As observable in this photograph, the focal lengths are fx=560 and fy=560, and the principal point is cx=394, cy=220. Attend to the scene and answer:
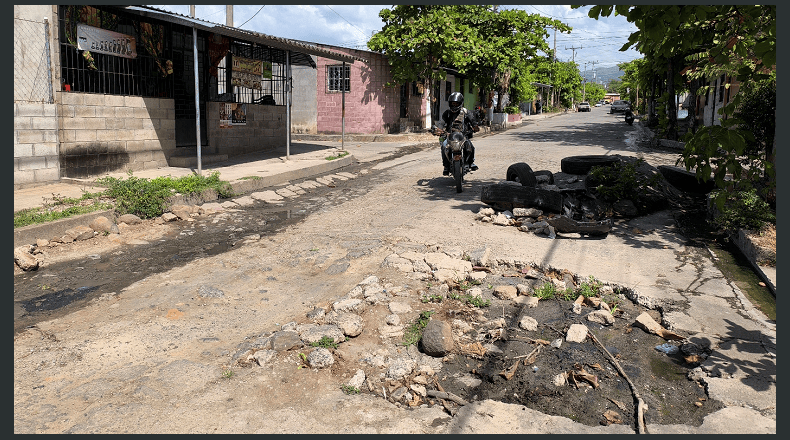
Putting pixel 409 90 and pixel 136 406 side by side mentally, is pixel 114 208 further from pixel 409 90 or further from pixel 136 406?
pixel 409 90

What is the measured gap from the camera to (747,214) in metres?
7.00

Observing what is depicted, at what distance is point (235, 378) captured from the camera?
12.1ft

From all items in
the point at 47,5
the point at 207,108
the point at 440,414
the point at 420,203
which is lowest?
the point at 440,414

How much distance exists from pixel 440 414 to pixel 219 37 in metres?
12.8

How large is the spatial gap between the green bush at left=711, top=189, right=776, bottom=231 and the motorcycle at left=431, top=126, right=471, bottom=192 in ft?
13.9

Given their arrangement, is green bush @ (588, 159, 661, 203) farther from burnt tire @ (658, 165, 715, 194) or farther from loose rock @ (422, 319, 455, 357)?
loose rock @ (422, 319, 455, 357)

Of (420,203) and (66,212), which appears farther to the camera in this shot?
(420,203)

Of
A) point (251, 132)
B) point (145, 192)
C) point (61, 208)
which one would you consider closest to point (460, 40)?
point (251, 132)

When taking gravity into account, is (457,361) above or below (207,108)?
below

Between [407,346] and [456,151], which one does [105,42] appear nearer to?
[456,151]

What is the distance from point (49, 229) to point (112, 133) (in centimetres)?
480

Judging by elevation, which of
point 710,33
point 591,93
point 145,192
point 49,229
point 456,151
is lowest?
point 49,229

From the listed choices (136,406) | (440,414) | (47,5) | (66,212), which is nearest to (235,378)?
(136,406)

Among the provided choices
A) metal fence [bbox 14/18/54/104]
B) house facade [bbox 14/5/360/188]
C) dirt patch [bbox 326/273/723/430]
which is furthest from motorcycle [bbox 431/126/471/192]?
metal fence [bbox 14/18/54/104]
